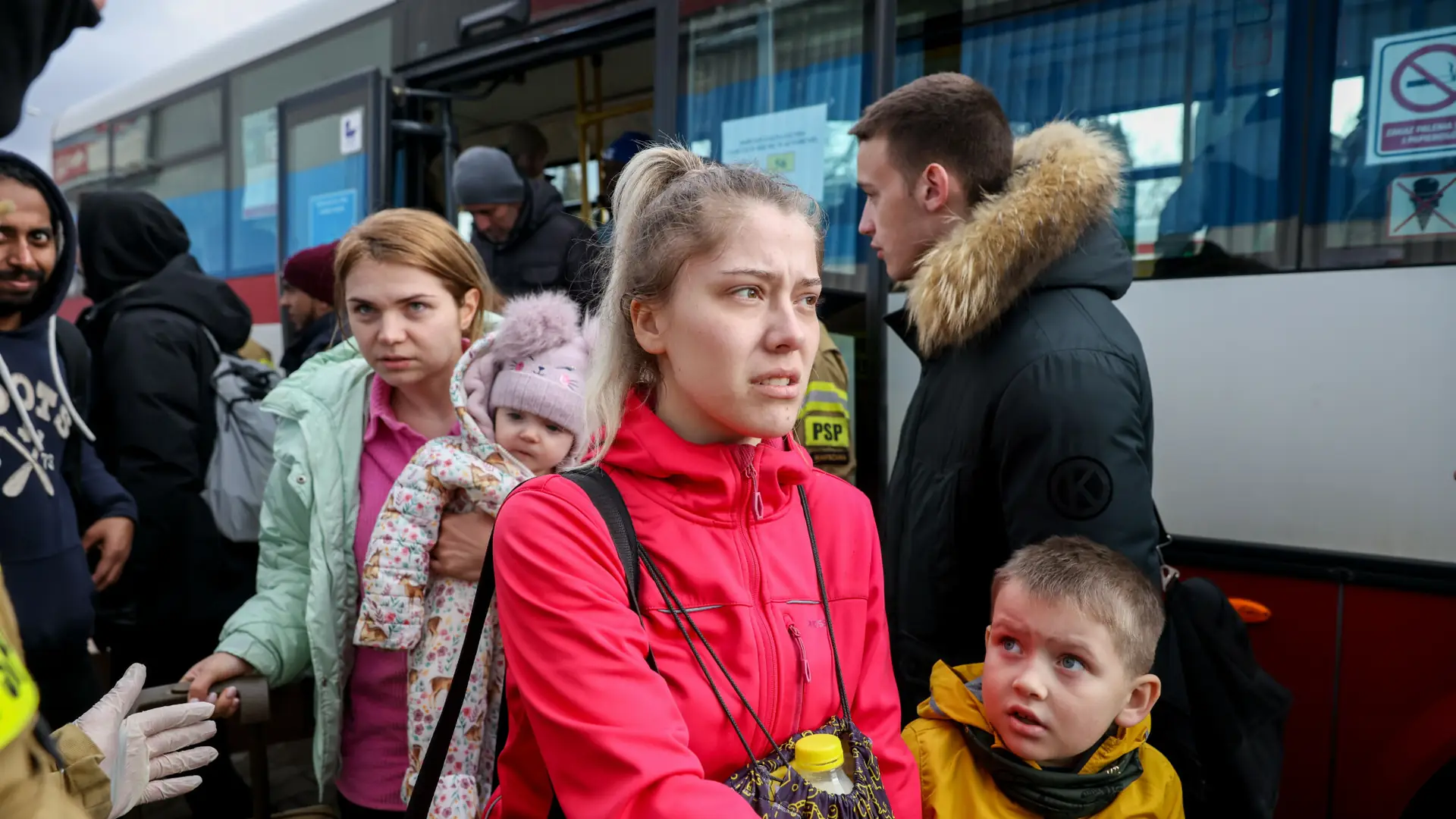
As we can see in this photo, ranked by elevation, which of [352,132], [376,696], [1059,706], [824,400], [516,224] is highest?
[352,132]

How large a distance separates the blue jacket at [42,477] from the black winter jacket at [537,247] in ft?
8.68

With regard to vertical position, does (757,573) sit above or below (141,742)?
above

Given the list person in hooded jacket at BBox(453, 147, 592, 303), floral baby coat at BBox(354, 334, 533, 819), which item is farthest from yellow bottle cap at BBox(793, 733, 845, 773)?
person in hooded jacket at BBox(453, 147, 592, 303)

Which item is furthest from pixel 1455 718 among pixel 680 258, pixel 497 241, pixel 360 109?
pixel 360 109

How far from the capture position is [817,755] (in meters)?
1.17

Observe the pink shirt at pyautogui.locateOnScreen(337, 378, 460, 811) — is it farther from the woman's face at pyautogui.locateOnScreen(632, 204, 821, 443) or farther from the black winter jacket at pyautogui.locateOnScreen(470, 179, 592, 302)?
the black winter jacket at pyautogui.locateOnScreen(470, 179, 592, 302)

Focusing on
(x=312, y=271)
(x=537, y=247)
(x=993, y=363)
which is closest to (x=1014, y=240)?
(x=993, y=363)

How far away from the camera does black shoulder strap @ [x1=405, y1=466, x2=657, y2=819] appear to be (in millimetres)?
1239

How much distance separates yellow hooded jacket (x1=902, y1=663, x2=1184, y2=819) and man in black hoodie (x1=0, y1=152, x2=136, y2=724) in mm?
1936

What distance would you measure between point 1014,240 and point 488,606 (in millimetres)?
1274

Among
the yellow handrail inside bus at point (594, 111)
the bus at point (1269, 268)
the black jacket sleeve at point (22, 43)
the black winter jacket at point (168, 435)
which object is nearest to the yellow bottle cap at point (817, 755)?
the black jacket sleeve at point (22, 43)

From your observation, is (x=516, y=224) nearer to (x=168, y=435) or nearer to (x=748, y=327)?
(x=168, y=435)

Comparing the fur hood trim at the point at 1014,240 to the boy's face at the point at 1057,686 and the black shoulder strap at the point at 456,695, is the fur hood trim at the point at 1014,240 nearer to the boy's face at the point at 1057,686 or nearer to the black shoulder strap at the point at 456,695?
the boy's face at the point at 1057,686

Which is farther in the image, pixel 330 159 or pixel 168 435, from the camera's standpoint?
pixel 330 159
